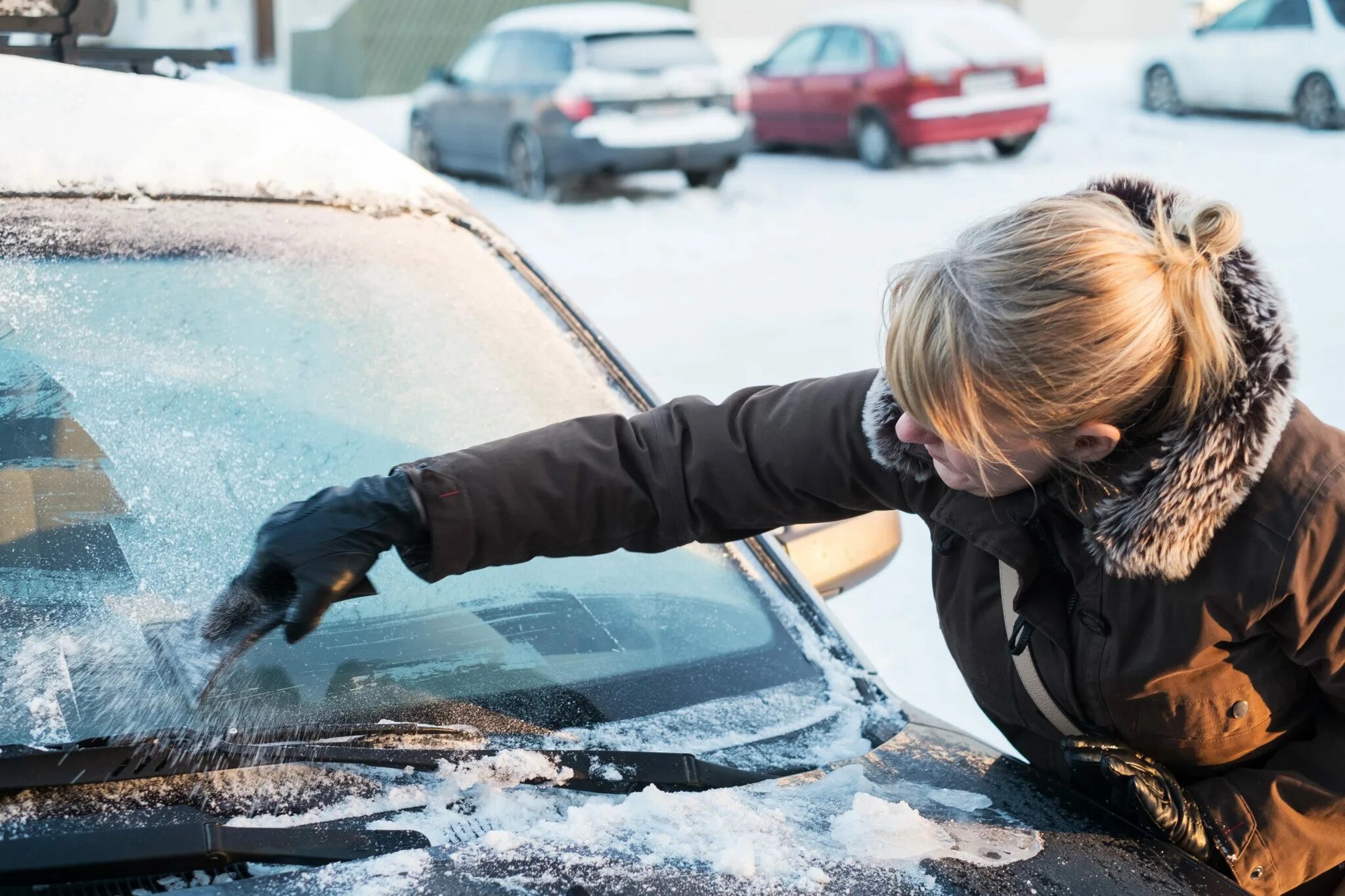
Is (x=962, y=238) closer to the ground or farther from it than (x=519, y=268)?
farther from it

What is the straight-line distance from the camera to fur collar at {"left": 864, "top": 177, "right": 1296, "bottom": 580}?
4.79ft

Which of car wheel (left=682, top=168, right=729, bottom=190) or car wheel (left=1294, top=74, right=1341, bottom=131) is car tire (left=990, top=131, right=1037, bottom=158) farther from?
car wheel (left=682, top=168, right=729, bottom=190)

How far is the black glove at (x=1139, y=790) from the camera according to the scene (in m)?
1.55

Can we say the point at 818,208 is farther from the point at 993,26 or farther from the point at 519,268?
the point at 519,268

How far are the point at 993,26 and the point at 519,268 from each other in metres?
10.4

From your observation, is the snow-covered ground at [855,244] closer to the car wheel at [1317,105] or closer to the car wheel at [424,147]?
the car wheel at [1317,105]

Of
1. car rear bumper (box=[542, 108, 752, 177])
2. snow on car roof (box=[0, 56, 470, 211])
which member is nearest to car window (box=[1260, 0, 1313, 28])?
car rear bumper (box=[542, 108, 752, 177])

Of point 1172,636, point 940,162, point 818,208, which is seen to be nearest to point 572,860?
point 1172,636

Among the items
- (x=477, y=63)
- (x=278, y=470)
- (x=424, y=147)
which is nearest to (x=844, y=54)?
(x=477, y=63)

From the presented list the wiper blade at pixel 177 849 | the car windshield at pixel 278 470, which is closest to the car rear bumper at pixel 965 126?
the car windshield at pixel 278 470

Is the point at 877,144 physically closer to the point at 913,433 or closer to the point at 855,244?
the point at 855,244

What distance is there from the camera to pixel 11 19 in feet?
7.73

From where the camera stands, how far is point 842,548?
221 centimetres

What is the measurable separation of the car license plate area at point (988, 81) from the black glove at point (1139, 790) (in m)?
10.2
